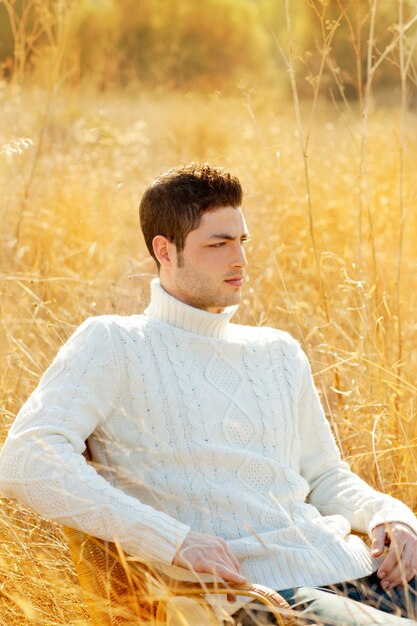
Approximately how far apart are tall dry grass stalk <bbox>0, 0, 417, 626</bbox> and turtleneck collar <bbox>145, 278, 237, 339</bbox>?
30cm

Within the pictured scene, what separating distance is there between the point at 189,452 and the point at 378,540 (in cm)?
53

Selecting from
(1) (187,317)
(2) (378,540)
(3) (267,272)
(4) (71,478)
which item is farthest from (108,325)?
(3) (267,272)

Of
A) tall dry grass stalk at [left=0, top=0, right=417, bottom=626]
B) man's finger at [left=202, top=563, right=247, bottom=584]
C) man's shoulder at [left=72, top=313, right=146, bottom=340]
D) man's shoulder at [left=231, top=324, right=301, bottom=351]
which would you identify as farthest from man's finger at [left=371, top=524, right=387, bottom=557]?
man's shoulder at [left=72, top=313, right=146, bottom=340]

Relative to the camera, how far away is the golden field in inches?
120

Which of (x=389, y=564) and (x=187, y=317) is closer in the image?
(x=389, y=564)

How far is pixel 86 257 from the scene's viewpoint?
182 inches

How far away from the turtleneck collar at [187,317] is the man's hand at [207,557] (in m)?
0.68

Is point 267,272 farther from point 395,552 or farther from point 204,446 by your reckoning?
point 395,552

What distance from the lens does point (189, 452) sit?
8.04ft

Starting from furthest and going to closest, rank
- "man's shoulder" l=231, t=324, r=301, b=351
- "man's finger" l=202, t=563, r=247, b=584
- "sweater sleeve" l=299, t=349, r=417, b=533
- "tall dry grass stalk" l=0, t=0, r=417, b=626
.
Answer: "tall dry grass stalk" l=0, t=0, r=417, b=626 < "man's shoulder" l=231, t=324, r=301, b=351 < "sweater sleeve" l=299, t=349, r=417, b=533 < "man's finger" l=202, t=563, r=247, b=584

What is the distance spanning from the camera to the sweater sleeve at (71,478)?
214cm

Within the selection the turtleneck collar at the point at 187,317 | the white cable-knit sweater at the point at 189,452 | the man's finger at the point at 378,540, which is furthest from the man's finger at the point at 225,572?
the turtleneck collar at the point at 187,317

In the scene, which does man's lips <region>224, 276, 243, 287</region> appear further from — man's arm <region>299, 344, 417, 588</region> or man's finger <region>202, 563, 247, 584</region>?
man's finger <region>202, 563, 247, 584</region>

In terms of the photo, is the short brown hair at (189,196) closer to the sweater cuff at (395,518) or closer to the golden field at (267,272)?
the golden field at (267,272)
